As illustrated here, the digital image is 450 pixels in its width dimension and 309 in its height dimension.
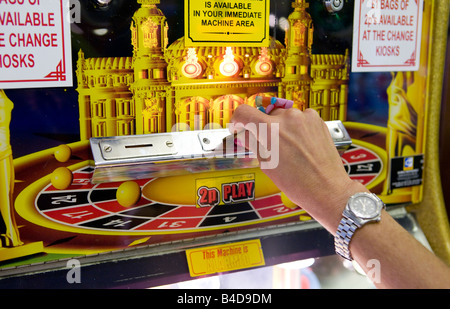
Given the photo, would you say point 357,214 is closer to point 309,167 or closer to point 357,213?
point 357,213

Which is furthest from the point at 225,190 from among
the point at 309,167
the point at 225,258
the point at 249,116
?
the point at 309,167

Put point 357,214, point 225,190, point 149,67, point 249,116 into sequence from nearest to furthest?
Result: point 357,214 < point 249,116 < point 149,67 < point 225,190

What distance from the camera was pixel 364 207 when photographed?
0.84 metres

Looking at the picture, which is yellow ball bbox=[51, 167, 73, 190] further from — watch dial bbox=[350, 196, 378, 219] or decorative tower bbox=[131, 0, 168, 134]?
watch dial bbox=[350, 196, 378, 219]

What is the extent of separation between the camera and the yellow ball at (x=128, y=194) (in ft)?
3.68

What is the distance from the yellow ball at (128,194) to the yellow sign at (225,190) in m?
0.16

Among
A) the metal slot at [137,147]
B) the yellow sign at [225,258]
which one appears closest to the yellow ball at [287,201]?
the yellow sign at [225,258]

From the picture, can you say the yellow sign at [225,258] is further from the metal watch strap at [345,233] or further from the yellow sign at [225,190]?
the metal watch strap at [345,233]

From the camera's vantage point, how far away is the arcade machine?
1015 millimetres

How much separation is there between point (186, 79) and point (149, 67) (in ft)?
0.32

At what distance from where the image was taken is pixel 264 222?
51.6 inches

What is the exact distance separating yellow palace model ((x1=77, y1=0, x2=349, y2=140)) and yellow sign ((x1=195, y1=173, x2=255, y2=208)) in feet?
0.48
